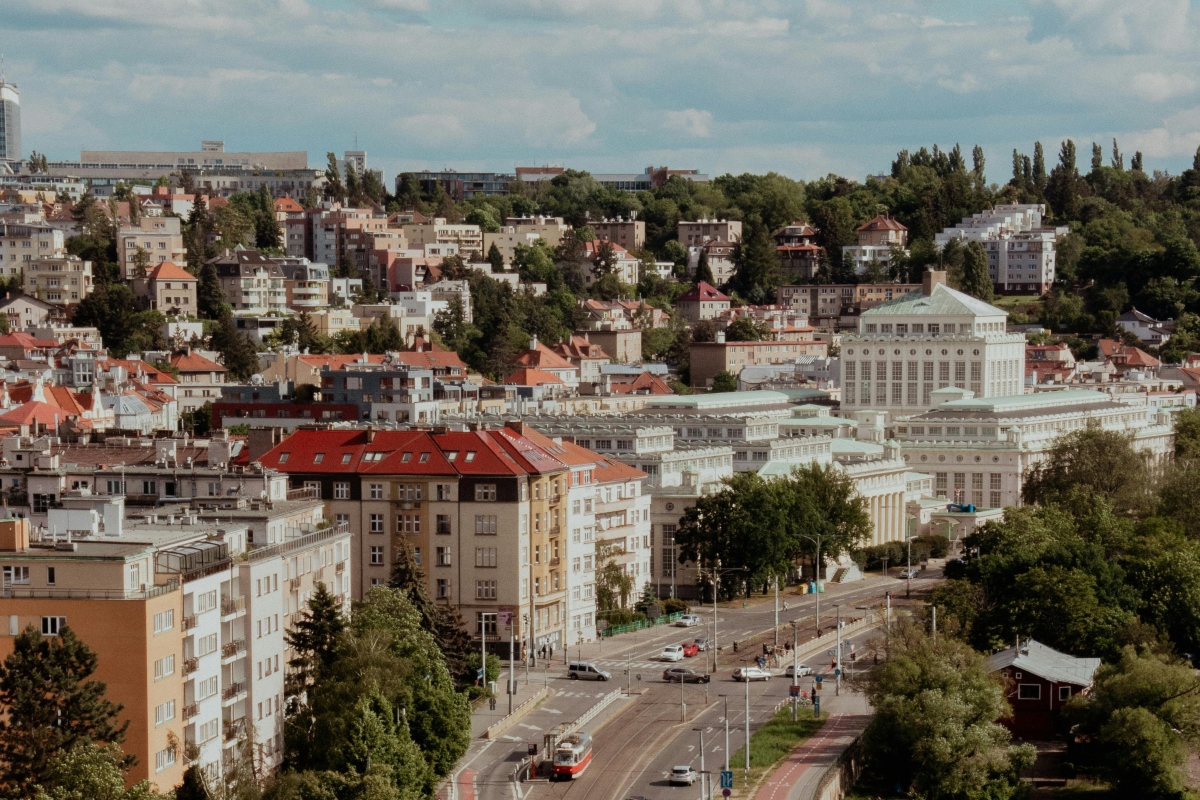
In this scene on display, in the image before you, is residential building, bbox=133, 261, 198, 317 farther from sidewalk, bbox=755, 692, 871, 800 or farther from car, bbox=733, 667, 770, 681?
sidewalk, bbox=755, 692, 871, 800

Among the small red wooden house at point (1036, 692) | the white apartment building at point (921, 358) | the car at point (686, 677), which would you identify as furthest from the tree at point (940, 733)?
the white apartment building at point (921, 358)

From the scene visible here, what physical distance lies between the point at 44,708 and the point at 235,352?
11907 centimetres

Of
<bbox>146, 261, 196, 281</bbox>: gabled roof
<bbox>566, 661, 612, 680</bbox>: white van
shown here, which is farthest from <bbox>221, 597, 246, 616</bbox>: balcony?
<bbox>146, 261, 196, 281</bbox>: gabled roof

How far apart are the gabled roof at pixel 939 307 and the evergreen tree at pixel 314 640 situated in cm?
11563

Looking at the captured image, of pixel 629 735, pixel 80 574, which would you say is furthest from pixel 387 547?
pixel 80 574

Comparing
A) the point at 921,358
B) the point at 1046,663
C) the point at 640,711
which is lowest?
the point at 640,711

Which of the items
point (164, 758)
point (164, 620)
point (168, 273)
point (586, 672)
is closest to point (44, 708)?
point (164, 758)

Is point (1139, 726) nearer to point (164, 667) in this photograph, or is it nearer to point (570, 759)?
point (570, 759)

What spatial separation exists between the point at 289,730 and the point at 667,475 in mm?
49901

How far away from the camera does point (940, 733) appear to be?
7412cm

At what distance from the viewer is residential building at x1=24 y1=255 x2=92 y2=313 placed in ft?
642

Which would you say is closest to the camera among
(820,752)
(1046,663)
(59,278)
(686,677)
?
(820,752)

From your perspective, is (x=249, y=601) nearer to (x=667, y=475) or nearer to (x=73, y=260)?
(x=667, y=475)

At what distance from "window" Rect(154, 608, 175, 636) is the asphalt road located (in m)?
11.7
